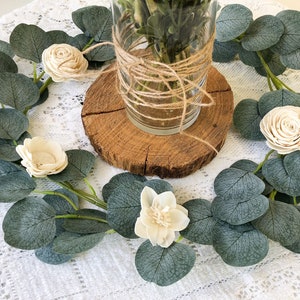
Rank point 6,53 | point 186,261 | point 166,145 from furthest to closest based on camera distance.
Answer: point 6,53 < point 166,145 < point 186,261

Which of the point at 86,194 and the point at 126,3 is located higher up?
the point at 126,3

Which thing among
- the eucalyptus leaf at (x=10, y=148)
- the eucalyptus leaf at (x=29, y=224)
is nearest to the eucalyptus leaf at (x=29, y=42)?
the eucalyptus leaf at (x=10, y=148)

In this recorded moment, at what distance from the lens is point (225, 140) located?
0.70 m

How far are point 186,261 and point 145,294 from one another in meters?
0.06

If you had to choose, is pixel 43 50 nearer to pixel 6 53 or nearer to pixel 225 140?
pixel 6 53

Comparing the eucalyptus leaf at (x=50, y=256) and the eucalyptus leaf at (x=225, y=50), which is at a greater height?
the eucalyptus leaf at (x=225, y=50)

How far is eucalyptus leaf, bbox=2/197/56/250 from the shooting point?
57 cm

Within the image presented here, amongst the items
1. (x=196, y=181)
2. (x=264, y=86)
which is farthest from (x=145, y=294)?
(x=264, y=86)

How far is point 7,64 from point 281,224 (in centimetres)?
43

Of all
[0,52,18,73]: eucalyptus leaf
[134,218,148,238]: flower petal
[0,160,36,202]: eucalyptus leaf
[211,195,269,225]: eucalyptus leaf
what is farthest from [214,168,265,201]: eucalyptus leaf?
[0,52,18,73]: eucalyptus leaf

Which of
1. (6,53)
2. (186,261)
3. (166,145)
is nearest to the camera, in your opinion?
(186,261)

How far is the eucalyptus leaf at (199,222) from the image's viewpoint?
58 centimetres

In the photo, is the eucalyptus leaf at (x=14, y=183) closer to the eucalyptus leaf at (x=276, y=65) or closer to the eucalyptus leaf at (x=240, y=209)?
the eucalyptus leaf at (x=240, y=209)

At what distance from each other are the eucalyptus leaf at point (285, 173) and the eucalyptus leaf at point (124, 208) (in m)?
0.16
